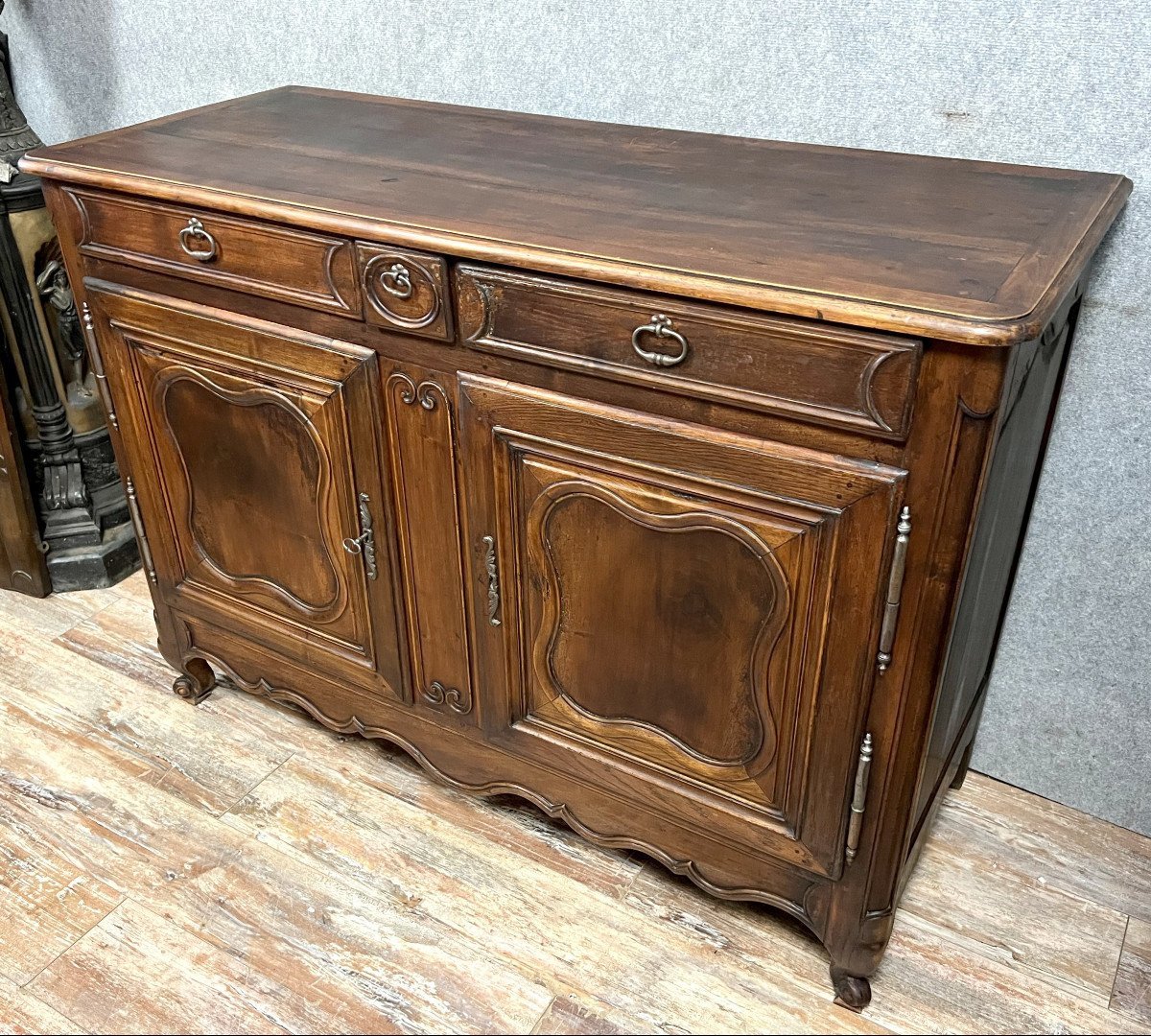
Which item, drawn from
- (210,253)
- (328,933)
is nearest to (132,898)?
(328,933)

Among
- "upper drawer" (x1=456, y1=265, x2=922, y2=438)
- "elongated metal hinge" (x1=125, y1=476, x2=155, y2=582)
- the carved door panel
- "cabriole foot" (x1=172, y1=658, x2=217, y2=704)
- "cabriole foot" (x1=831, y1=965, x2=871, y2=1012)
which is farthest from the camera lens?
the carved door panel

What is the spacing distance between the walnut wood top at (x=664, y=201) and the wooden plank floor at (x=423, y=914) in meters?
0.86

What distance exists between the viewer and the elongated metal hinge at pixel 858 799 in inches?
46.4

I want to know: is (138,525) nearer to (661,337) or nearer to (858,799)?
(661,337)

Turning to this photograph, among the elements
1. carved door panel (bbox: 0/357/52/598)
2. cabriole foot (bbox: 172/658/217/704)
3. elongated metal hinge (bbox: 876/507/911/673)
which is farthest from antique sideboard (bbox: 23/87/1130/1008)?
carved door panel (bbox: 0/357/52/598)

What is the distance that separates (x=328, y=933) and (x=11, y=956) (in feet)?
1.31

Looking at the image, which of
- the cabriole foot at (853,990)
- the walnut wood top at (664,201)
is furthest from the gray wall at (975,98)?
the cabriole foot at (853,990)

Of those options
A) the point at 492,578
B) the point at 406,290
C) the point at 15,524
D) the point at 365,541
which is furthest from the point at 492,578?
the point at 15,524

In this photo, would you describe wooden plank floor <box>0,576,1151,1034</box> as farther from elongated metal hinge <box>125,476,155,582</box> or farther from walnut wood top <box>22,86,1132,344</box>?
walnut wood top <box>22,86,1132,344</box>

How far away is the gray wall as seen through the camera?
1267mm

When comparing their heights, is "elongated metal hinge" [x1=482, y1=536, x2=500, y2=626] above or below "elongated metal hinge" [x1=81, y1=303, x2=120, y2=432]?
below

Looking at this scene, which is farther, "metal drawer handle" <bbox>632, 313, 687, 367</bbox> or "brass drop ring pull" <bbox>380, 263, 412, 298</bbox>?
"brass drop ring pull" <bbox>380, 263, 412, 298</bbox>

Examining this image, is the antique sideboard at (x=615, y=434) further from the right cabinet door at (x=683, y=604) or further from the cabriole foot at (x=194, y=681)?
the cabriole foot at (x=194, y=681)

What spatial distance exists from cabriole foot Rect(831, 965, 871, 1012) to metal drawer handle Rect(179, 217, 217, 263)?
1142 millimetres
